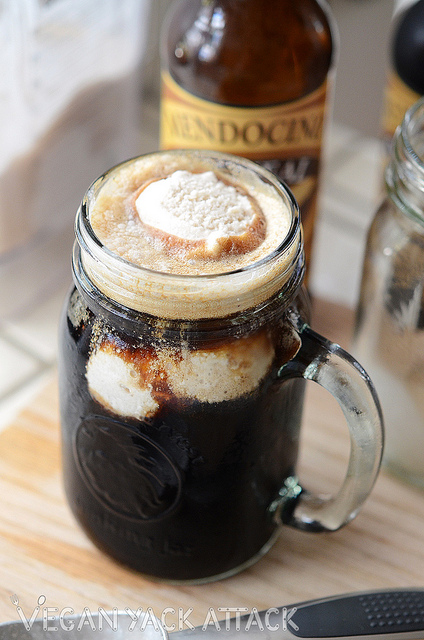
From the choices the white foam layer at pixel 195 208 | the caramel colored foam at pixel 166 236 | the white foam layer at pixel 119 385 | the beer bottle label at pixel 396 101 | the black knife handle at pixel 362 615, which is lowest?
the black knife handle at pixel 362 615

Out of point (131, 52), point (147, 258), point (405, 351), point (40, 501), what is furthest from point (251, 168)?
point (131, 52)

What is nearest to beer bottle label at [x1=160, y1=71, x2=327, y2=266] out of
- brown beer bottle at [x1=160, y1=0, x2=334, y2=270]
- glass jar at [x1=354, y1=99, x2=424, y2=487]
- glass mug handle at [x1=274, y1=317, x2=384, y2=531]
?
brown beer bottle at [x1=160, y1=0, x2=334, y2=270]

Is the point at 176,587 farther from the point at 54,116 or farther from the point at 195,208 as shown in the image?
the point at 54,116

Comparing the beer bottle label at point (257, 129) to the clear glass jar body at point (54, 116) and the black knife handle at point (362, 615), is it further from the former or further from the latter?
the black knife handle at point (362, 615)

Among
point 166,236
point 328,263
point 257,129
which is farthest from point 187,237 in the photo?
point 328,263

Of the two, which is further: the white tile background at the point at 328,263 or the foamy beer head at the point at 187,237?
the white tile background at the point at 328,263

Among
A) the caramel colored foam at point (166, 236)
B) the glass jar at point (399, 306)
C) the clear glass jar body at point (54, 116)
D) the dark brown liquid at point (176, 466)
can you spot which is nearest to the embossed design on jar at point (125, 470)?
the dark brown liquid at point (176, 466)

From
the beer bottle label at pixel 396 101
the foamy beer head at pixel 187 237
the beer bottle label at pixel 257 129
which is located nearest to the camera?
the foamy beer head at pixel 187 237

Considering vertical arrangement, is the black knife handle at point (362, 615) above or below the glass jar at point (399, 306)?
below
